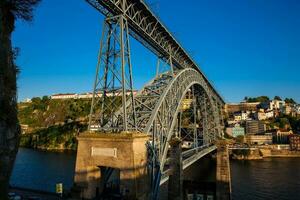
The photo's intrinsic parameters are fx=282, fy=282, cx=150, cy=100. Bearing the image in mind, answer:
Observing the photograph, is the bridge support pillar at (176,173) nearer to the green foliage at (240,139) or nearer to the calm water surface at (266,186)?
the calm water surface at (266,186)

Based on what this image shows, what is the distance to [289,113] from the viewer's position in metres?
124

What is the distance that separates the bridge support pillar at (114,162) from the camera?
44.3 ft

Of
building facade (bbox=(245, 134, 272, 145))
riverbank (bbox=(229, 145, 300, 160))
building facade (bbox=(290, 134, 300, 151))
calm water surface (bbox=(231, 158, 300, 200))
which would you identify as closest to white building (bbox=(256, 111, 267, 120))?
building facade (bbox=(245, 134, 272, 145))

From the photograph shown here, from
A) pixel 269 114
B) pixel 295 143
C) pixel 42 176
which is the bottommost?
pixel 42 176

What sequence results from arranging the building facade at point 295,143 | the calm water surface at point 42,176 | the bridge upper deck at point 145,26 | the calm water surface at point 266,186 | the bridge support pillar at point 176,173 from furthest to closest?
the building facade at point 295,143 → the calm water surface at point 42,176 → the calm water surface at point 266,186 → the bridge support pillar at point 176,173 → the bridge upper deck at point 145,26

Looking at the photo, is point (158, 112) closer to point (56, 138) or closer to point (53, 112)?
point (56, 138)

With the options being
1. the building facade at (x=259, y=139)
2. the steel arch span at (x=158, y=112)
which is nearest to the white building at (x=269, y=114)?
the building facade at (x=259, y=139)

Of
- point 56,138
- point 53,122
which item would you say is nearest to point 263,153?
point 56,138

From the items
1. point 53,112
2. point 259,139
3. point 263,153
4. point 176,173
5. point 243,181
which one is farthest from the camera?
point 53,112

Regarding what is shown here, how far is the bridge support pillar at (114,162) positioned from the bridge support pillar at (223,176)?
15.2 metres

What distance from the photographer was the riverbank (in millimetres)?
75188

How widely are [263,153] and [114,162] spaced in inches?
2960

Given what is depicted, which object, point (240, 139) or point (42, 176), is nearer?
point (42, 176)

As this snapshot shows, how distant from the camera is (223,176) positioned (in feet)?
98.4
